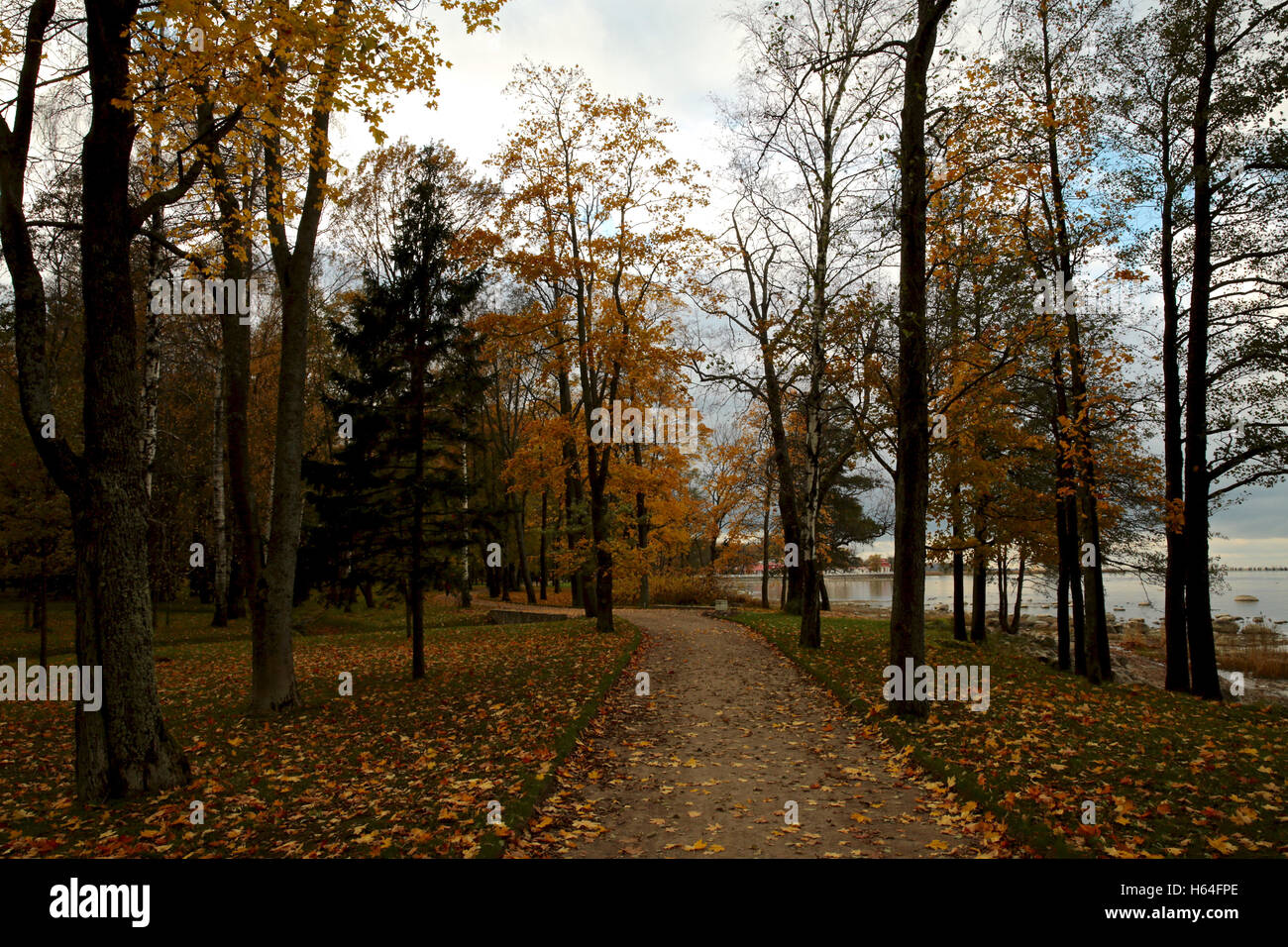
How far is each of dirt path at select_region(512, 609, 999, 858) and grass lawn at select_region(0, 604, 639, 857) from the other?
42 cm

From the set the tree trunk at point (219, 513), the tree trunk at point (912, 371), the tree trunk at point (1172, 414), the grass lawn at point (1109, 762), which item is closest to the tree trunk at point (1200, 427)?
the tree trunk at point (1172, 414)

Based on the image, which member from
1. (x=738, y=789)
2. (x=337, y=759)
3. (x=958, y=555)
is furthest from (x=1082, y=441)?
(x=337, y=759)

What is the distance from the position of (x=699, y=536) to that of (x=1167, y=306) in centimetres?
2176

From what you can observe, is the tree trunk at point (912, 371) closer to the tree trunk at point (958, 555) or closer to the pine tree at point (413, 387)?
the pine tree at point (413, 387)

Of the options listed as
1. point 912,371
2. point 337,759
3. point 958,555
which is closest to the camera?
point 337,759

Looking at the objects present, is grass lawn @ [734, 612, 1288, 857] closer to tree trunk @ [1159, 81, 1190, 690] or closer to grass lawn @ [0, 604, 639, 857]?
tree trunk @ [1159, 81, 1190, 690]

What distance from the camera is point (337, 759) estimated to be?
22.1 ft

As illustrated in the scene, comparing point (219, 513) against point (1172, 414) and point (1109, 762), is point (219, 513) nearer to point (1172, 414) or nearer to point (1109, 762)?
point (1109, 762)

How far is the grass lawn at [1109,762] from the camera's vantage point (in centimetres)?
442

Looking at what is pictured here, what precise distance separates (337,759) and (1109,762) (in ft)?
23.9
